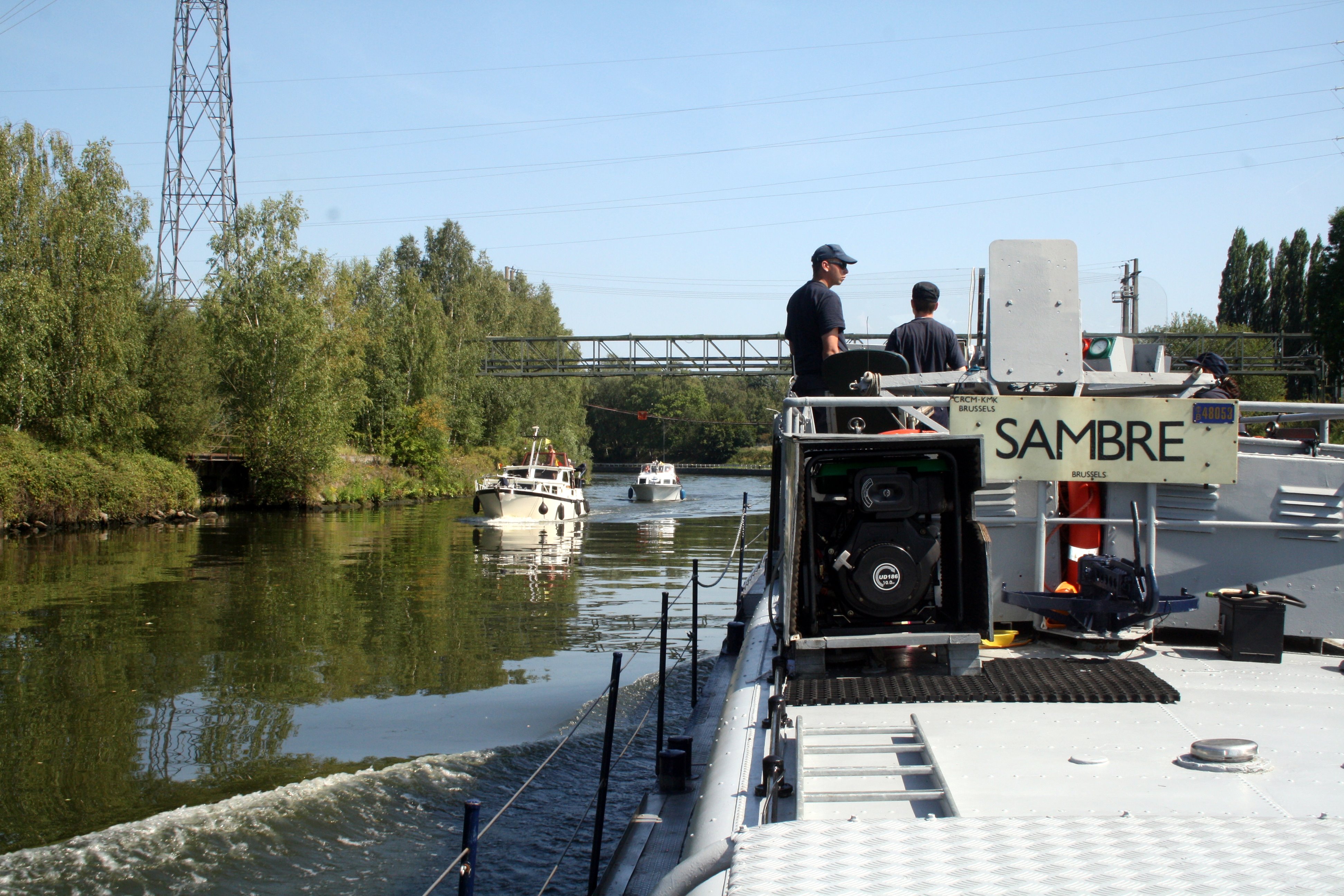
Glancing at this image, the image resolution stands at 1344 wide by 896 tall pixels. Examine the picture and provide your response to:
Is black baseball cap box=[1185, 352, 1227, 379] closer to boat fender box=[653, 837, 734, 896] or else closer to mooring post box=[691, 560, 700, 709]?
boat fender box=[653, 837, 734, 896]

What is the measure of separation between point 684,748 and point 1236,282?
85.1 m

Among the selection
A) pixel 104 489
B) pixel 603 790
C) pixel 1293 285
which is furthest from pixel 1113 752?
pixel 1293 285

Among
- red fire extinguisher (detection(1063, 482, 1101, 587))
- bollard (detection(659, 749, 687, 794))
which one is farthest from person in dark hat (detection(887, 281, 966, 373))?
bollard (detection(659, 749, 687, 794))

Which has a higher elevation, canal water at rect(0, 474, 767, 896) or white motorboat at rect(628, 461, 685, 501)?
white motorboat at rect(628, 461, 685, 501)

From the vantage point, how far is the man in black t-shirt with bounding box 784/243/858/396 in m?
6.43

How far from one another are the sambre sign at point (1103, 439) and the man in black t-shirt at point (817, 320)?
122 cm

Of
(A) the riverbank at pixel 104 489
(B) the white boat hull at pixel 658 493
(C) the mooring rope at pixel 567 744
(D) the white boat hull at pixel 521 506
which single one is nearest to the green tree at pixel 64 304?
(A) the riverbank at pixel 104 489

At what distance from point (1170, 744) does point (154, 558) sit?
2463 cm

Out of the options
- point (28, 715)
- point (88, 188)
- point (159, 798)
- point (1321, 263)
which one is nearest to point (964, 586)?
point (159, 798)

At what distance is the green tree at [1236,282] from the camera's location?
7881 centimetres

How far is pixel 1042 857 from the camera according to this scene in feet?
9.06

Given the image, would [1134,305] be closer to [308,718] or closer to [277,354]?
[308,718]

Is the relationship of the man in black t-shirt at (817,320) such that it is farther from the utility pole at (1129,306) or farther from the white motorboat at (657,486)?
the white motorboat at (657,486)

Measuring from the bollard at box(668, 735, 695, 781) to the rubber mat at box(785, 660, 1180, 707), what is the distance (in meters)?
1.90
